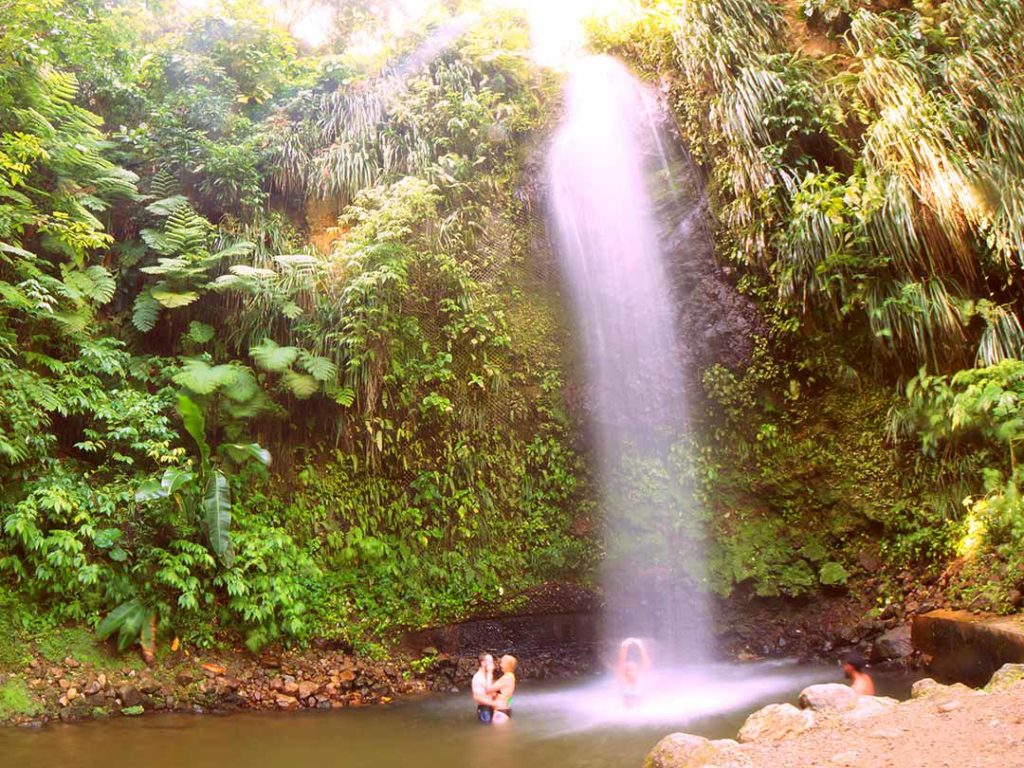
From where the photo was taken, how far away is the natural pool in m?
4.52

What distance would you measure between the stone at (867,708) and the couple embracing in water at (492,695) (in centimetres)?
276

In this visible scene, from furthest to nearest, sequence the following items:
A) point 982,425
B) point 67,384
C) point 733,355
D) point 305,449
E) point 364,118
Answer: point 364,118
point 733,355
point 305,449
point 67,384
point 982,425

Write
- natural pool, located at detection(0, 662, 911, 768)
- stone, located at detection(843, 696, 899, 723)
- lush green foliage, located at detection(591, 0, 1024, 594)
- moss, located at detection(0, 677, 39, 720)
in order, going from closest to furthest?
stone, located at detection(843, 696, 899, 723) → natural pool, located at detection(0, 662, 911, 768) → moss, located at detection(0, 677, 39, 720) → lush green foliage, located at detection(591, 0, 1024, 594)

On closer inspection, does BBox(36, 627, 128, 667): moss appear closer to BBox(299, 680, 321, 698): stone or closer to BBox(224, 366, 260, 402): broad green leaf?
BBox(299, 680, 321, 698): stone

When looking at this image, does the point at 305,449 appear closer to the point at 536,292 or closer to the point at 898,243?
the point at 536,292

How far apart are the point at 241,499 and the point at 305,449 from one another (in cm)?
84

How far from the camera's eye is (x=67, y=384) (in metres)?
6.69

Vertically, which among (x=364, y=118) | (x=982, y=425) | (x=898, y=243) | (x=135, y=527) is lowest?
(x=135, y=527)

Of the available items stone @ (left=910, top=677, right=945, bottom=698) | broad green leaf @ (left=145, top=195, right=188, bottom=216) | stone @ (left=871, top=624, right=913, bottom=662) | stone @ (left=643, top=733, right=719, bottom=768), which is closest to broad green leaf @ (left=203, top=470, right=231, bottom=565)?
broad green leaf @ (left=145, top=195, right=188, bottom=216)

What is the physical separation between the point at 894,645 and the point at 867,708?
116 inches

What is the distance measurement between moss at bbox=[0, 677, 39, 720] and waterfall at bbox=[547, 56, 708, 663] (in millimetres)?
5046

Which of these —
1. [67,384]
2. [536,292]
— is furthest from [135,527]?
[536,292]

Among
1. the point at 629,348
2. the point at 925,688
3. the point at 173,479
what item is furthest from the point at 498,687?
the point at 629,348

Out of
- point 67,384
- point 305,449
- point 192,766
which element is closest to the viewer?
point 192,766
